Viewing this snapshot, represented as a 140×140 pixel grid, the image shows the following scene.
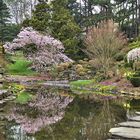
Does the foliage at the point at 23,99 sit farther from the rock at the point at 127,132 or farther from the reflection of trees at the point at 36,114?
the rock at the point at 127,132

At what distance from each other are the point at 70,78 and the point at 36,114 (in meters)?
27.9

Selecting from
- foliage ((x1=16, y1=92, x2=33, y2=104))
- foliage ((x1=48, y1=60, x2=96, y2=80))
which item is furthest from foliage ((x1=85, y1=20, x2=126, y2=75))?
foliage ((x1=16, y1=92, x2=33, y2=104))

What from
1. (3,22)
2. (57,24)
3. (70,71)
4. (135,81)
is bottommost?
(135,81)

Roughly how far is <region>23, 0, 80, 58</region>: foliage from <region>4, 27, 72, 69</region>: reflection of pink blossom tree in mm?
9672

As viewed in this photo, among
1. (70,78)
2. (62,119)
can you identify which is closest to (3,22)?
(70,78)

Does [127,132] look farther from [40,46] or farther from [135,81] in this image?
[40,46]

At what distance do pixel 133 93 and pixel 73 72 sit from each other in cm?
1779

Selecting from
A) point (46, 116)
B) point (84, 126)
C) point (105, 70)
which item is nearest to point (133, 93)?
point (105, 70)

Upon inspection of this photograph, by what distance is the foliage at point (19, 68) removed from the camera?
54.5 m

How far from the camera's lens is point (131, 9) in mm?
A: 66750

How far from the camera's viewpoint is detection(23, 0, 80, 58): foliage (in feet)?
187

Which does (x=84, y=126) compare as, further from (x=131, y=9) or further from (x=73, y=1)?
(x=73, y=1)

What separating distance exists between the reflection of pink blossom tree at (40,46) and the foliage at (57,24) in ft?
31.7

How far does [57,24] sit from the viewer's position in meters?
57.8
